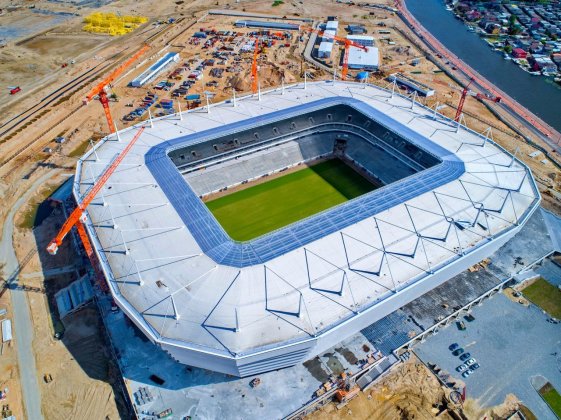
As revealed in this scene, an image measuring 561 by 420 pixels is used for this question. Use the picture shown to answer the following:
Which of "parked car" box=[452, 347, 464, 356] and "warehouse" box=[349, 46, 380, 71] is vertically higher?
"warehouse" box=[349, 46, 380, 71]

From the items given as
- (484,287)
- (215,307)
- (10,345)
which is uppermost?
(215,307)

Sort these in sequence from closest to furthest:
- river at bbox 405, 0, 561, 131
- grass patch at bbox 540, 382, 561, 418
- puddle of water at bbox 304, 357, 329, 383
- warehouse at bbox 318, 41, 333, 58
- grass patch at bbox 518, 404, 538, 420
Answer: grass patch at bbox 518, 404, 538, 420
grass patch at bbox 540, 382, 561, 418
puddle of water at bbox 304, 357, 329, 383
river at bbox 405, 0, 561, 131
warehouse at bbox 318, 41, 333, 58

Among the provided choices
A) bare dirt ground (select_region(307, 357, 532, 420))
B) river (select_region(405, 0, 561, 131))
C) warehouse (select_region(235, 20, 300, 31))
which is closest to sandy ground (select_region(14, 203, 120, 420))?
bare dirt ground (select_region(307, 357, 532, 420))

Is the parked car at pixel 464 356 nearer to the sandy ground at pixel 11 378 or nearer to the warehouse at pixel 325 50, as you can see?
the sandy ground at pixel 11 378

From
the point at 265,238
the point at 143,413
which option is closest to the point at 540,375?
the point at 265,238

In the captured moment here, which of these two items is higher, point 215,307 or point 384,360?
point 215,307

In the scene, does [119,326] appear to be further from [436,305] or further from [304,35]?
[304,35]

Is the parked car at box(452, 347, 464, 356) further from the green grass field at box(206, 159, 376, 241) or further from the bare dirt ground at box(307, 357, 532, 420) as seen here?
the green grass field at box(206, 159, 376, 241)
